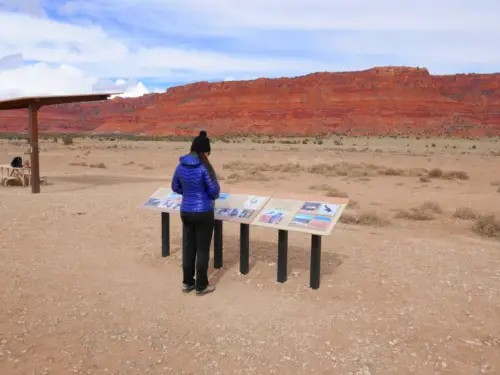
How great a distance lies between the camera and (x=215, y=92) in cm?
10756

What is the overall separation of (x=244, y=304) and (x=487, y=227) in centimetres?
547

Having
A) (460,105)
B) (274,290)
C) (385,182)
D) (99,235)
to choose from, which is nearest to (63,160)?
(385,182)

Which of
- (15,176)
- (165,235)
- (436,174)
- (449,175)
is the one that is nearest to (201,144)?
(165,235)

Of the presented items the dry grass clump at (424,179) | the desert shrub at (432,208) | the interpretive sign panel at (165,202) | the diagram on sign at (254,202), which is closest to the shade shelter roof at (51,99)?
the interpretive sign panel at (165,202)

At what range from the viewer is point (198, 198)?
15.7 ft

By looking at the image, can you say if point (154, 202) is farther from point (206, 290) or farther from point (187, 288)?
point (206, 290)

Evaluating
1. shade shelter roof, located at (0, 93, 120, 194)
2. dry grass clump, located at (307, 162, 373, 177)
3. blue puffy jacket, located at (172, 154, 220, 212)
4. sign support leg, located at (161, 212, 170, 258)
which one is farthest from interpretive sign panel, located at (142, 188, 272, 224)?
dry grass clump, located at (307, 162, 373, 177)

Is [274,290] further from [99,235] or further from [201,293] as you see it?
[99,235]

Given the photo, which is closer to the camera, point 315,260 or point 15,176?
point 315,260

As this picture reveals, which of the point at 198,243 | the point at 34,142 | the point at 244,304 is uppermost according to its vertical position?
the point at 34,142

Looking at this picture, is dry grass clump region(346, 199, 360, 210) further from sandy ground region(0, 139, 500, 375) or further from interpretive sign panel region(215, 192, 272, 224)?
interpretive sign panel region(215, 192, 272, 224)

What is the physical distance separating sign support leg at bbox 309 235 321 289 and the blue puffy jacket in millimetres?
1275

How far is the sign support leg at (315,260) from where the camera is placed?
520 cm

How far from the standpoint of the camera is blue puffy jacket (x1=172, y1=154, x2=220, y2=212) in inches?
185
